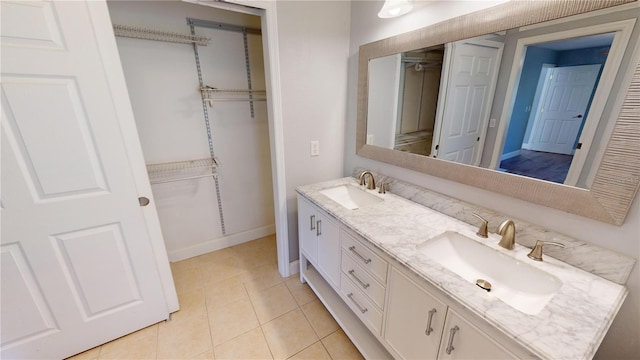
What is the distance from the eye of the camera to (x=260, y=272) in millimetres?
2197

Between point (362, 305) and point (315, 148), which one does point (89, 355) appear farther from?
point (315, 148)

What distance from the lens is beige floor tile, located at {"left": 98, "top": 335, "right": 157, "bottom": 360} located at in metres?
1.46

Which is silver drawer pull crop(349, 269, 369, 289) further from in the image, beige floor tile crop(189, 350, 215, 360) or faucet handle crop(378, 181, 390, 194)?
beige floor tile crop(189, 350, 215, 360)

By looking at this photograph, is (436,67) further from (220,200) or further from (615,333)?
(220,200)

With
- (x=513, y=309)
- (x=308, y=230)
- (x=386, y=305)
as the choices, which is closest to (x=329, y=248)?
(x=308, y=230)

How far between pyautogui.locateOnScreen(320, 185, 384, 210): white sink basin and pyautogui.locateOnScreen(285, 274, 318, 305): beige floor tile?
768 mm

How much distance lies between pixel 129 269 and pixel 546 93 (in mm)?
2352

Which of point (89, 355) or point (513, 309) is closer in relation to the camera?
point (513, 309)

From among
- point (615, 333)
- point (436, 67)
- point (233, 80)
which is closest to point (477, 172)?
point (436, 67)

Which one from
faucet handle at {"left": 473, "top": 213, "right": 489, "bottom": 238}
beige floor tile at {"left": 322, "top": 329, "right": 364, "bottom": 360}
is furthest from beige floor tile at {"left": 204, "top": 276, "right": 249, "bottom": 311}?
faucet handle at {"left": 473, "top": 213, "right": 489, "bottom": 238}

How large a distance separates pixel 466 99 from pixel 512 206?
1.93 ft

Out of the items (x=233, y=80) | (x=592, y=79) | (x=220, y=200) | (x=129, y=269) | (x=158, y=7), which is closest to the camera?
(x=592, y=79)

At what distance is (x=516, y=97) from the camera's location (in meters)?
1.12

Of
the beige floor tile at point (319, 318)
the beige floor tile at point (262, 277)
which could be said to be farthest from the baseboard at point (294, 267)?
the beige floor tile at point (319, 318)
